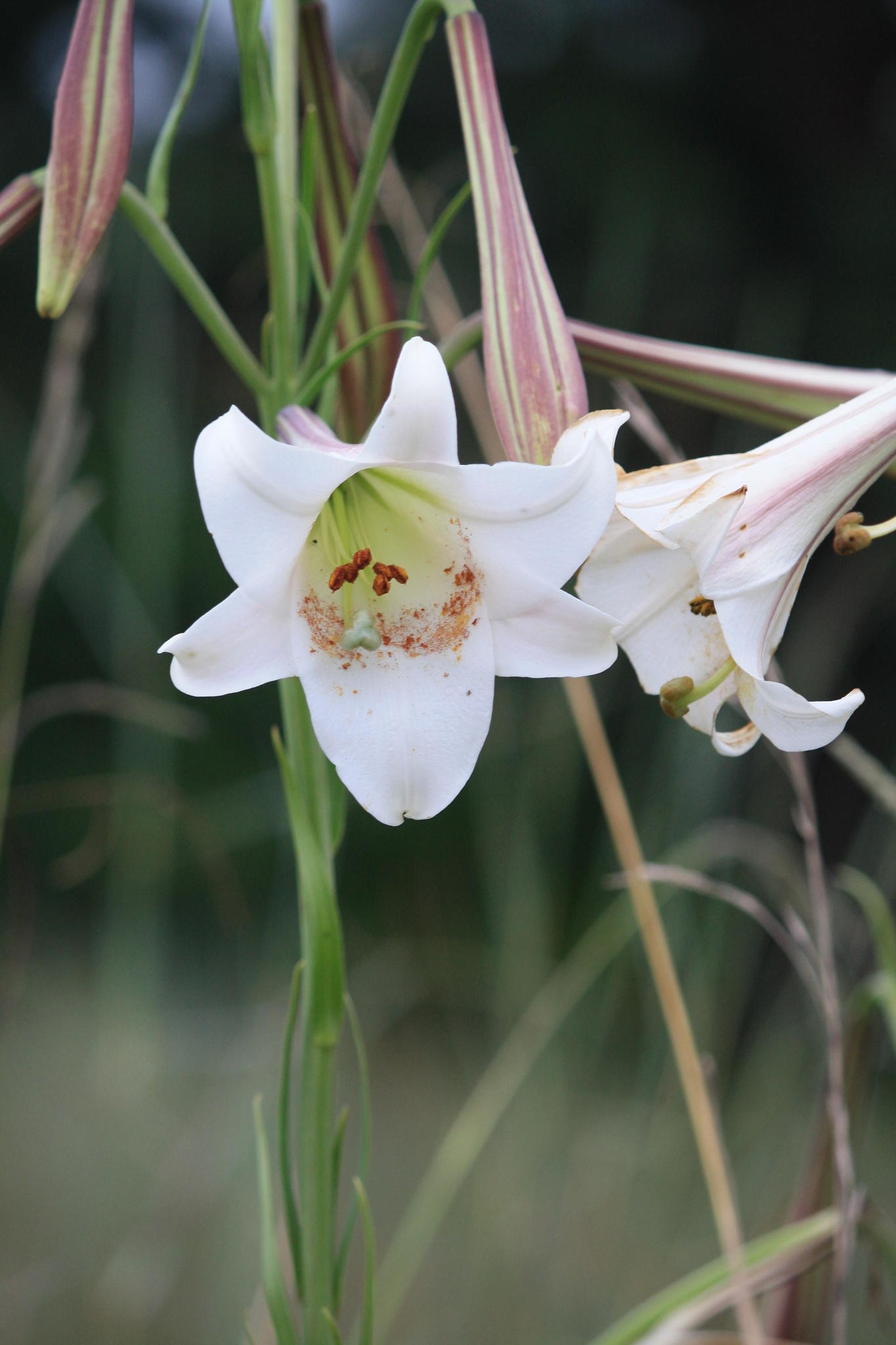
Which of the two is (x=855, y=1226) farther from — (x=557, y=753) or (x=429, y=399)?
(x=557, y=753)

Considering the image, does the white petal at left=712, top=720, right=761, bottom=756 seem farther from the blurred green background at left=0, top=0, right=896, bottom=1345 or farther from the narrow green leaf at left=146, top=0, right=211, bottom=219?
the blurred green background at left=0, top=0, right=896, bottom=1345

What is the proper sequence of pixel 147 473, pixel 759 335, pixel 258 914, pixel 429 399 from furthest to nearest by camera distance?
pixel 258 914
pixel 759 335
pixel 147 473
pixel 429 399

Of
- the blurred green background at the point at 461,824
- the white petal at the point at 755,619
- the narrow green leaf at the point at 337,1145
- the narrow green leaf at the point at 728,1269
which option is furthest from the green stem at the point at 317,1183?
the blurred green background at the point at 461,824

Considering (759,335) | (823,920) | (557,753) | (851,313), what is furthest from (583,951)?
(851,313)

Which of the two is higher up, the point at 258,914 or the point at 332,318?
the point at 332,318

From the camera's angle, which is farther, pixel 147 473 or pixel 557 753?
pixel 557 753

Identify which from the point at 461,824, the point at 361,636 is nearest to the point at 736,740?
the point at 361,636
